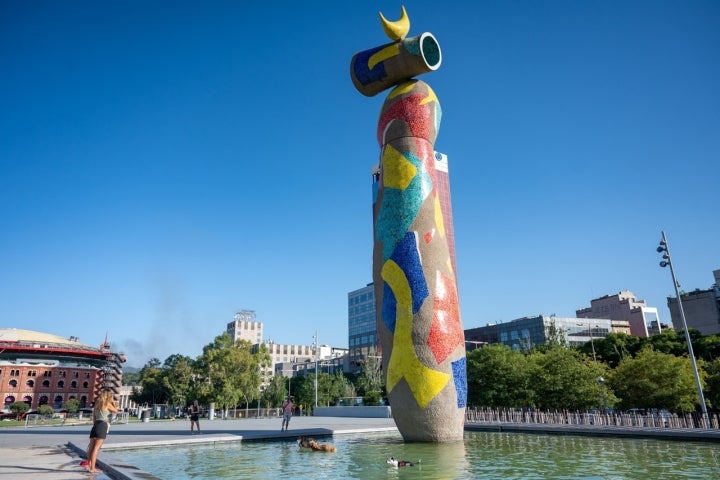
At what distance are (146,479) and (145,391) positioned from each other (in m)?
85.3

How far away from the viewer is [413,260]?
1661 cm

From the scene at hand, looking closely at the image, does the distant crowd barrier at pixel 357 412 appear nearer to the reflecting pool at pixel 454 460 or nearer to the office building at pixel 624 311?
the reflecting pool at pixel 454 460

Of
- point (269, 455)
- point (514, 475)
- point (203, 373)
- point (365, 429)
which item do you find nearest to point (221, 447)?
point (269, 455)

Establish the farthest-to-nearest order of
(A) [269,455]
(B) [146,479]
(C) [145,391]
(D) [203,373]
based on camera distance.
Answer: (C) [145,391]
(D) [203,373]
(A) [269,455]
(B) [146,479]

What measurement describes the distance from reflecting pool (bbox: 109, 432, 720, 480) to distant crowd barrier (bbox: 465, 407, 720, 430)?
2596 millimetres

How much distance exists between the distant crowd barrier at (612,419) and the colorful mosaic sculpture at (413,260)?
8.51 metres

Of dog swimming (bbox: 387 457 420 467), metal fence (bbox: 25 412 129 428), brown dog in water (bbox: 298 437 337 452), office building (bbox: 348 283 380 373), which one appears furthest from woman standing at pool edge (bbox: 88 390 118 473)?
office building (bbox: 348 283 380 373)

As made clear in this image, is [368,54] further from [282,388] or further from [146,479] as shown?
[282,388]

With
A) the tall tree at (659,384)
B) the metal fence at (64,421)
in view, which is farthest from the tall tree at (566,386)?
the metal fence at (64,421)

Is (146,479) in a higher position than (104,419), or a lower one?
lower

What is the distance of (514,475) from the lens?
10.1 metres

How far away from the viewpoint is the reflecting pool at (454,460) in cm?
1041

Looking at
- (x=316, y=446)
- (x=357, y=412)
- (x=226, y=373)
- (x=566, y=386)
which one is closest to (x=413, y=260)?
(x=316, y=446)

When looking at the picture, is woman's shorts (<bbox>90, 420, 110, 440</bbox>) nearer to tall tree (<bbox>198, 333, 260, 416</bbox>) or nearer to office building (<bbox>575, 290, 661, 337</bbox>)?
tall tree (<bbox>198, 333, 260, 416</bbox>)
